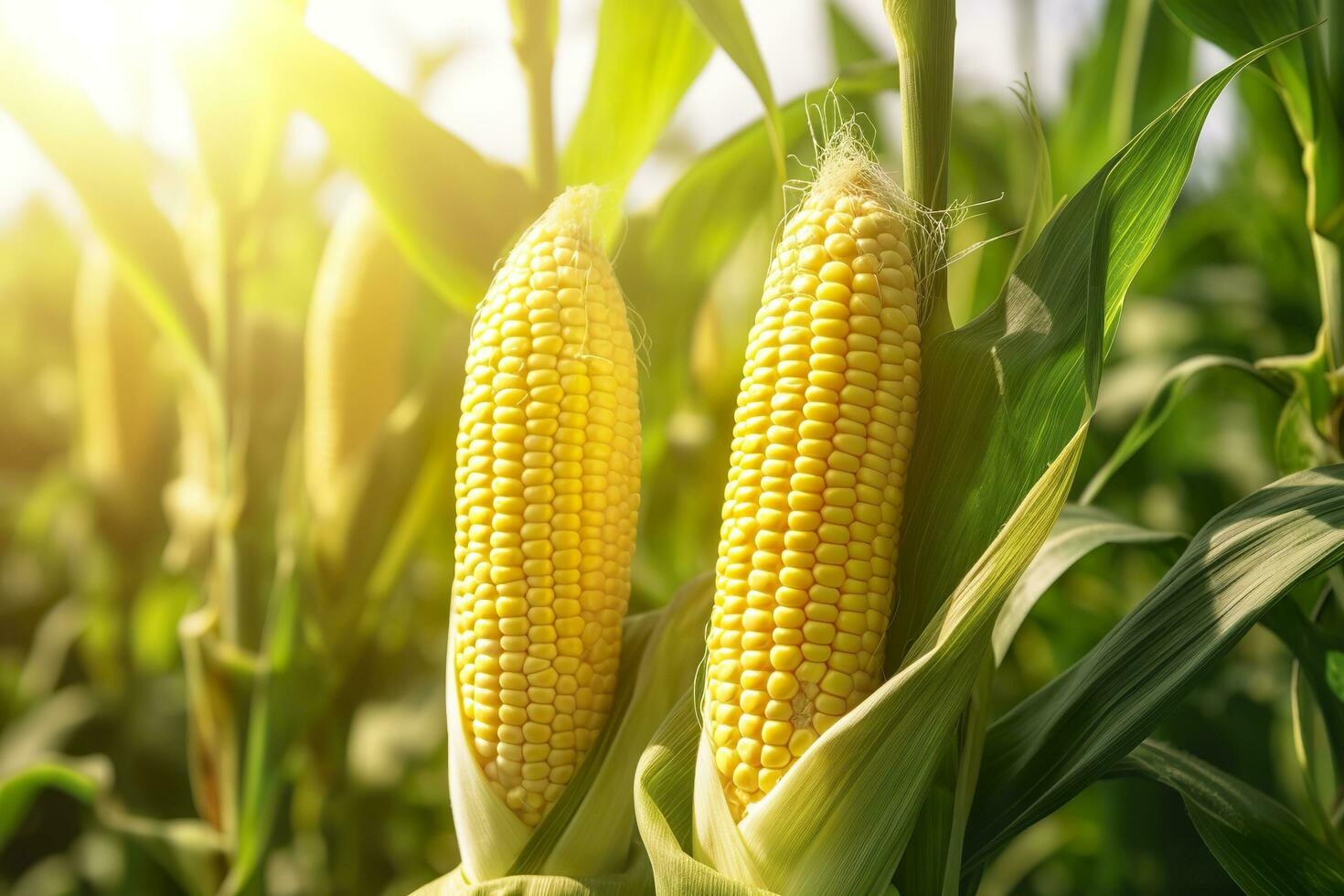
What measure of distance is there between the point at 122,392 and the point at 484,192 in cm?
124

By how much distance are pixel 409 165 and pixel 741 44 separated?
1.02 ft

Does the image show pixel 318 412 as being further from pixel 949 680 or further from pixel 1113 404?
pixel 1113 404

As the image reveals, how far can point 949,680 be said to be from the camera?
0.47 meters

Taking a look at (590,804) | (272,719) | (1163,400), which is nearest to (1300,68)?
(1163,400)

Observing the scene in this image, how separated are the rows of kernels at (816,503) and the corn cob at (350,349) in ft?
2.34

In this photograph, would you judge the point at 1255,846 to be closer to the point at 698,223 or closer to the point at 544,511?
the point at 544,511

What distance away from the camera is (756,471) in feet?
1.71

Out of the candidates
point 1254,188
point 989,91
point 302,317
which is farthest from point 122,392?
point 1254,188

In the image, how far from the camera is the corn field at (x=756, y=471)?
498 mm

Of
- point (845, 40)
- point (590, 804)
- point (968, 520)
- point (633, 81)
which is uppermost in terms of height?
point (845, 40)

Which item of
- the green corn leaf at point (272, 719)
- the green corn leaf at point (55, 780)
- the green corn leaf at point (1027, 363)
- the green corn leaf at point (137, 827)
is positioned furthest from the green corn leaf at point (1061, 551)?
the green corn leaf at point (55, 780)

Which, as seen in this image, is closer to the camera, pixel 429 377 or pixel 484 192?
pixel 484 192

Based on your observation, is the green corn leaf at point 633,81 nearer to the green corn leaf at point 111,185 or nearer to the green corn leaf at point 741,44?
the green corn leaf at point 741,44

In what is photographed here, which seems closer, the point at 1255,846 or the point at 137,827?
the point at 1255,846
